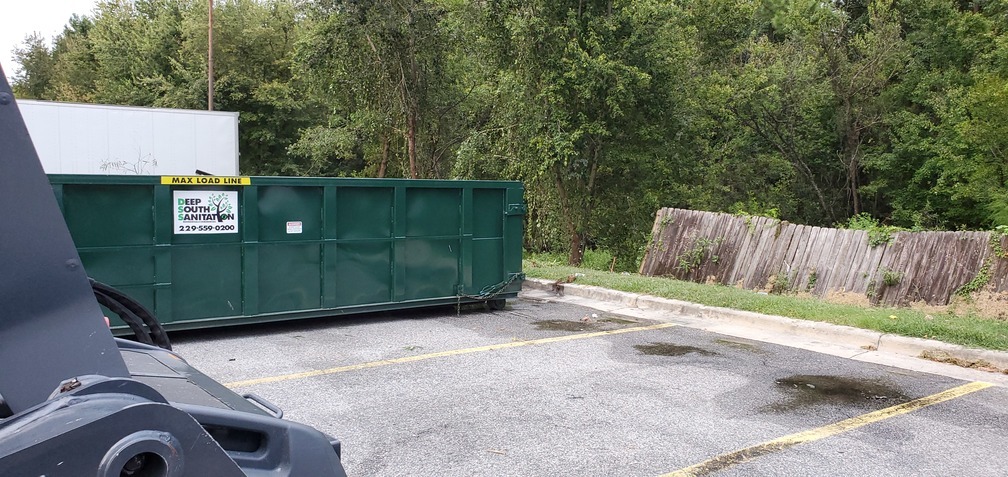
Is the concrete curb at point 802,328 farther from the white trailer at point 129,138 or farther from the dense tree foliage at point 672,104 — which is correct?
the white trailer at point 129,138

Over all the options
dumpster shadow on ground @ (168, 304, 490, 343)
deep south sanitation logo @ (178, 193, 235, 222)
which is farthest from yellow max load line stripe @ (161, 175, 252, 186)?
dumpster shadow on ground @ (168, 304, 490, 343)

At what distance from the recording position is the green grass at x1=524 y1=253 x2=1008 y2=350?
814 cm

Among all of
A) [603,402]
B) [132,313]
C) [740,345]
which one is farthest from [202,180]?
[740,345]

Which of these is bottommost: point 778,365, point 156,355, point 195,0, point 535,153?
point 778,365

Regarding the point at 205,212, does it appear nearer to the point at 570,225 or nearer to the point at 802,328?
the point at 802,328

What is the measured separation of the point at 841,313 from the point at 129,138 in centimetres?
1508

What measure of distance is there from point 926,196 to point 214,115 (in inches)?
902

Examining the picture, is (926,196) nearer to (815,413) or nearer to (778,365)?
(778,365)

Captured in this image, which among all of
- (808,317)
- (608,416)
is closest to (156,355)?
(608,416)

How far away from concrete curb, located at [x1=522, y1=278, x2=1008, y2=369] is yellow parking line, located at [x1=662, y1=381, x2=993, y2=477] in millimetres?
857

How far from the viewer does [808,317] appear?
367 inches

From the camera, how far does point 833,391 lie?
659cm

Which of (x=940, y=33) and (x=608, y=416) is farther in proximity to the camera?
(x=940, y=33)

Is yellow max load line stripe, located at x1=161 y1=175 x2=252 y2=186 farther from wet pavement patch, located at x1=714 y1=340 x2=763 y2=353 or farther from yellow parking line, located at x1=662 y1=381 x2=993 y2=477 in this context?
yellow parking line, located at x1=662 y1=381 x2=993 y2=477
